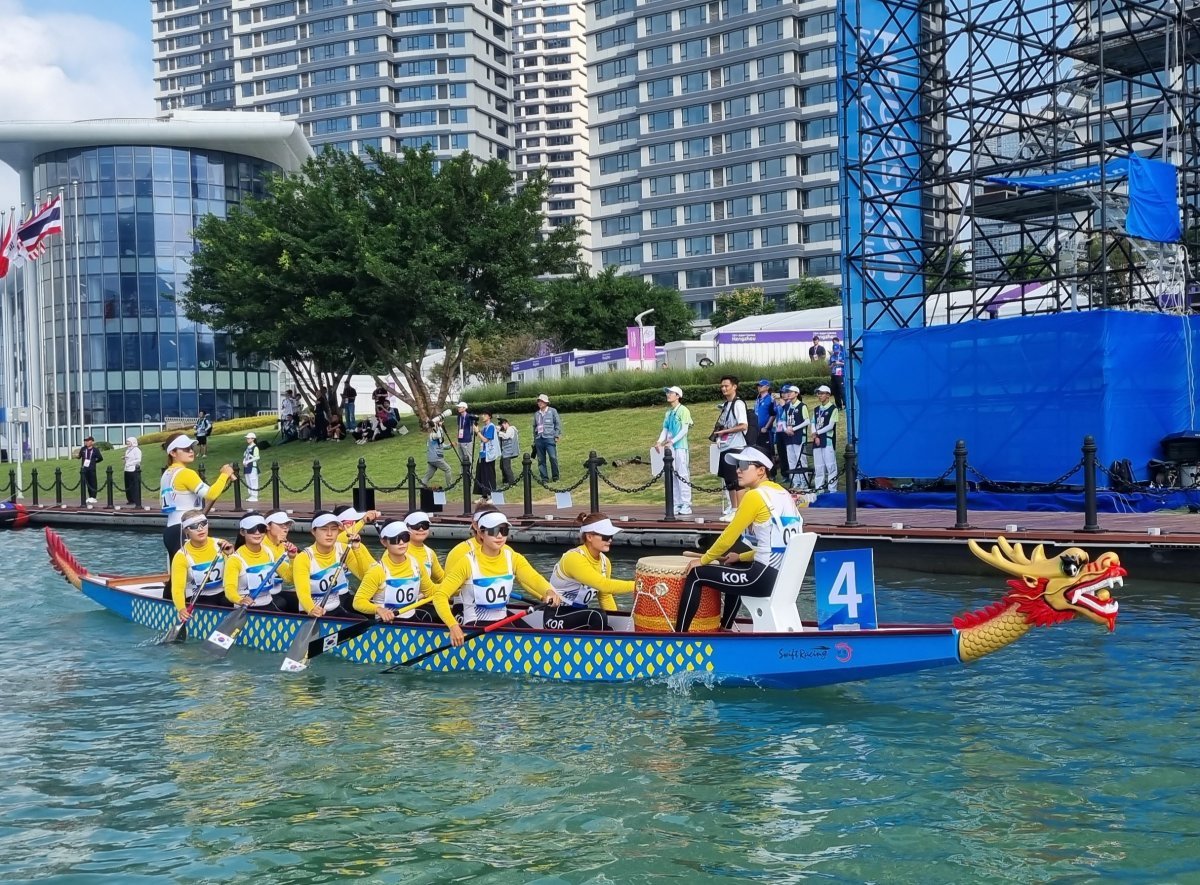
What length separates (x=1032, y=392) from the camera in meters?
17.7

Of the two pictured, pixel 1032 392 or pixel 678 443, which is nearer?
pixel 1032 392

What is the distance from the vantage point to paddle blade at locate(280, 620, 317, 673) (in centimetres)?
1091

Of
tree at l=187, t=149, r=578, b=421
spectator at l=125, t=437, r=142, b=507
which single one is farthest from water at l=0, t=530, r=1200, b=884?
tree at l=187, t=149, r=578, b=421

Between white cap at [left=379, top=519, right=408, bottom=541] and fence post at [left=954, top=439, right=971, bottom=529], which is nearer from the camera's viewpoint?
white cap at [left=379, top=519, right=408, bottom=541]

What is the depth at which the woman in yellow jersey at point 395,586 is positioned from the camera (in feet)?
35.9

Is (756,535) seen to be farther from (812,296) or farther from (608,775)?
(812,296)

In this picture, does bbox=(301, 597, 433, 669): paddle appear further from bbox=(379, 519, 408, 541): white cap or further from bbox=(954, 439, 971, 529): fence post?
bbox=(954, 439, 971, 529): fence post

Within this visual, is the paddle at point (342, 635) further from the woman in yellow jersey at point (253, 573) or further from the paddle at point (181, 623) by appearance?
the paddle at point (181, 623)

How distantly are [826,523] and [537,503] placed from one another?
851 cm

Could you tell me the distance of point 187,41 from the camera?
133625mm

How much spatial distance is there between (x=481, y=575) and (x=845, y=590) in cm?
326

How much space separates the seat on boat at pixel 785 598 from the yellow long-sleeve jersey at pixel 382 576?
335 centimetres

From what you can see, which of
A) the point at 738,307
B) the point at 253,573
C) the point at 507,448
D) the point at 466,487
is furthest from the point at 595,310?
the point at 253,573

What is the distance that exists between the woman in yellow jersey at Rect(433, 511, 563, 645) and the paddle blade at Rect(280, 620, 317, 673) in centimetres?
151
